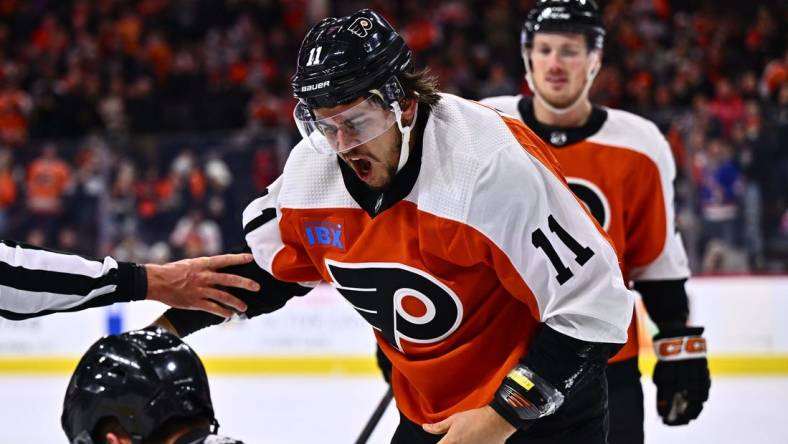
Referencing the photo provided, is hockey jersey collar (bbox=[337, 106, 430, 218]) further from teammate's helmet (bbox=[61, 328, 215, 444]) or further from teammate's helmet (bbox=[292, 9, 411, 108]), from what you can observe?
teammate's helmet (bbox=[61, 328, 215, 444])

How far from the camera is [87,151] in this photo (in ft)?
28.2

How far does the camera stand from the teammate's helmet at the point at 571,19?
303 centimetres

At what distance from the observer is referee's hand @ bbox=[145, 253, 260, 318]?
2490 mm

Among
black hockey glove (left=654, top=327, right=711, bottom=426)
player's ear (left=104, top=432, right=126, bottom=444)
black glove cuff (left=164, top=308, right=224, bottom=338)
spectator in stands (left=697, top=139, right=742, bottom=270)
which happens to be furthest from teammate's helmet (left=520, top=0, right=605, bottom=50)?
spectator in stands (left=697, top=139, right=742, bottom=270)

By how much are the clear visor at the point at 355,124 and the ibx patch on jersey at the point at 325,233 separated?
190 millimetres

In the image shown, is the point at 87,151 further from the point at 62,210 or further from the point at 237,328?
the point at 237,328

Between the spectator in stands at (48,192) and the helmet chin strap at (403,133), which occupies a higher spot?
the helmet chin strap at (403,133)

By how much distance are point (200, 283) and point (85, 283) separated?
270mm

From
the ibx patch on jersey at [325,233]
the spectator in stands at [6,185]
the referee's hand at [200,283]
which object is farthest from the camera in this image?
the spectator in stands at [6,185]

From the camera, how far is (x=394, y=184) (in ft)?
6.89

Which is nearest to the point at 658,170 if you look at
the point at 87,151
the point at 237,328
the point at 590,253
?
the point at 590,253

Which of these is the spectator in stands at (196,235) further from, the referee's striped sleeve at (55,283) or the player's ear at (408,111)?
the player's ear at (408,111)

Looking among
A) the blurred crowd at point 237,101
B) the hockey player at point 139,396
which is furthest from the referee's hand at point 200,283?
the blurred crowd at point 237,101

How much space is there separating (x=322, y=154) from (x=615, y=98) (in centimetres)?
746
